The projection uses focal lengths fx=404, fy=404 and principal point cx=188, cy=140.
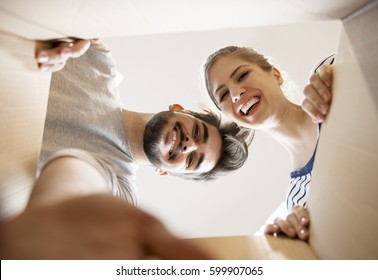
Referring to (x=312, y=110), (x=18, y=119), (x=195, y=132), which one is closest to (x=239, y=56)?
(x=195, y=132)

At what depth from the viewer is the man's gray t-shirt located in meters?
0.82

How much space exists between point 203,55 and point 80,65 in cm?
45

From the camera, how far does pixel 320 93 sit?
521 millimetres

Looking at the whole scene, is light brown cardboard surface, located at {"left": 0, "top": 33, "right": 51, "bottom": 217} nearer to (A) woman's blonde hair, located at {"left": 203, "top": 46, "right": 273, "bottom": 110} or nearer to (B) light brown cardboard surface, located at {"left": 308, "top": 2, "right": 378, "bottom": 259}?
(B) light brown cardboard surface, located at {"left": 308, "top": 2, "right": 378, "bottom": 259}

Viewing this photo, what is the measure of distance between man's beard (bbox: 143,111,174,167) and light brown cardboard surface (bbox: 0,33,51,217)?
459 millimetres

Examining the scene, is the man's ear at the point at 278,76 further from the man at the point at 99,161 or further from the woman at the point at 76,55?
the woman at the point at 76,55

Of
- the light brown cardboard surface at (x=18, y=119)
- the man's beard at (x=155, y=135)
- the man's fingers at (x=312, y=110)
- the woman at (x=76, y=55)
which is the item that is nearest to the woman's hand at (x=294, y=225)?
the woman at (x=76, y=55)

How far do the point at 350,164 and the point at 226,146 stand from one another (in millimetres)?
642

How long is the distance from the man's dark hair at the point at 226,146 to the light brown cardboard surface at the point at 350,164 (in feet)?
1.86

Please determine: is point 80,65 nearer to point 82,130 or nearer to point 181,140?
point 82,130

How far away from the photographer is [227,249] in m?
0.50

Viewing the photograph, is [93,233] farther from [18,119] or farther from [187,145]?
[187,145]

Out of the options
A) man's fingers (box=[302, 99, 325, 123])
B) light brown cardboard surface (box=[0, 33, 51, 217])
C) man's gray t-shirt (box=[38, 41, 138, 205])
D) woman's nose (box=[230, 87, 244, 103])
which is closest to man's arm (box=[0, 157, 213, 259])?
light brown cardboard surface (box=[0, 33, 51, 217])
